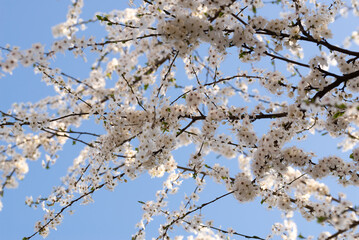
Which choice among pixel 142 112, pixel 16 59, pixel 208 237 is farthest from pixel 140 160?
pixel 208 237

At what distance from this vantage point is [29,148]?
9.03 metres

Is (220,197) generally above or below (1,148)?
below

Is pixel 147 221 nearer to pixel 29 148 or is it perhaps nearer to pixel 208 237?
pixel 208 237

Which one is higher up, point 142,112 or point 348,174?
point 142,112

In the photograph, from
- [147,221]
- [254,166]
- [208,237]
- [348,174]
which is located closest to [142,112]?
[254,166]

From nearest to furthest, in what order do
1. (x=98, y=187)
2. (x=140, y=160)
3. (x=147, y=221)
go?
(x=140, y=160) < (x=98, y=187) < (x=147, y=221)

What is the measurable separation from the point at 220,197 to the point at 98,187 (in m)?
2.17

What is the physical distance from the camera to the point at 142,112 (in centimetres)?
521

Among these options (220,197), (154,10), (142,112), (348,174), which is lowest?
(220,197)

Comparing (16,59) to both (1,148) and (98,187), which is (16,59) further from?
(1,148)

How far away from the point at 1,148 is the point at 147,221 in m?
4.63

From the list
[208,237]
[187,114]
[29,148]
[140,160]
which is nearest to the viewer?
[140,160]

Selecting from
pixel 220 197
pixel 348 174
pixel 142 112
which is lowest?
pixel 220 197

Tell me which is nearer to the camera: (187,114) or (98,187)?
(187,114)
